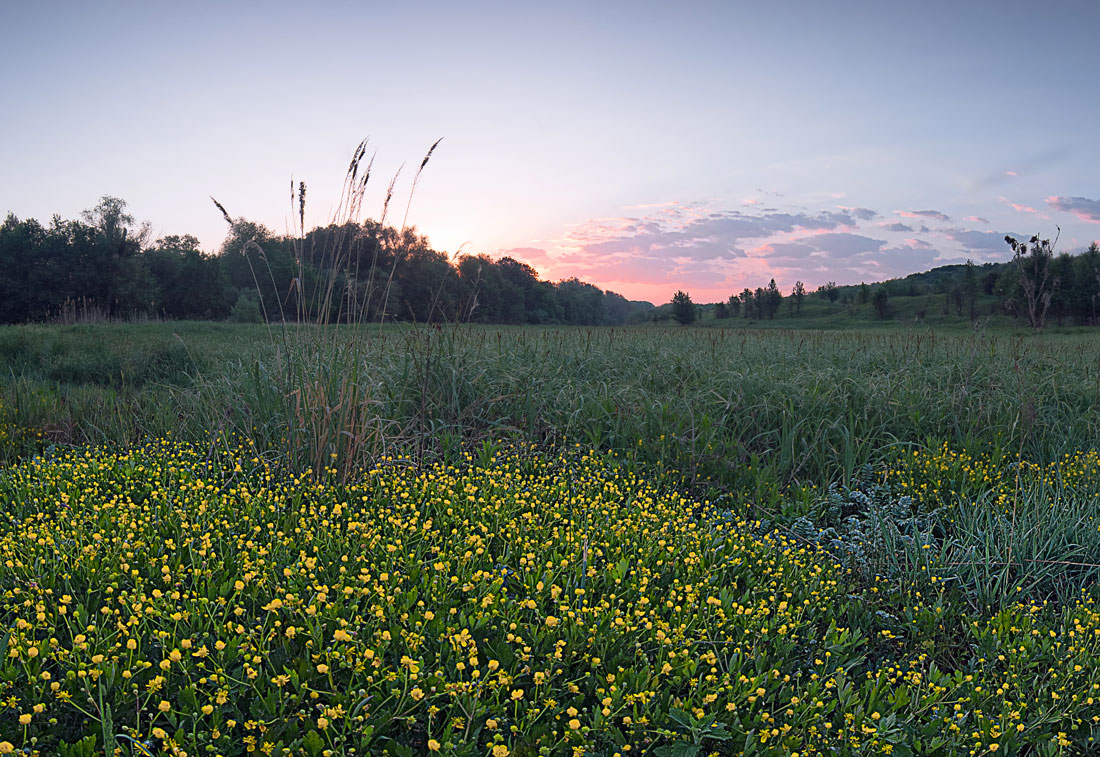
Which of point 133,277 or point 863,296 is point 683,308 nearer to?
point 863,296

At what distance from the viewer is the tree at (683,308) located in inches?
2203

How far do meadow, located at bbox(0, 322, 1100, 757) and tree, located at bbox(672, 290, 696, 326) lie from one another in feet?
165

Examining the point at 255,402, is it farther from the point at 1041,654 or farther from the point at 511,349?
the point at 1041,654

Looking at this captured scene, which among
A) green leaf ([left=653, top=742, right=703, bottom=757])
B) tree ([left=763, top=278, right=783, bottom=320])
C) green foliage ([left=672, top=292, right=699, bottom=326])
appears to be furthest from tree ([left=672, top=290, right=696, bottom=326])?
green leaf ([left=653, top=742, right=703, bottom=757])

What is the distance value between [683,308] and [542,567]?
5463 centimetres

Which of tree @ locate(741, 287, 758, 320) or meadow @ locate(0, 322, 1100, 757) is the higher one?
tree @ locate(741, 287, 758, 320)

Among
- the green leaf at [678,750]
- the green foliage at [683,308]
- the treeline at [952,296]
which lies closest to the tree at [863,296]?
the treeline at [952,296]

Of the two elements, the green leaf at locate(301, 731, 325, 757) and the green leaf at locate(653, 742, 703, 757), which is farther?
the green leaf at locate(653, 742, 703, 757)

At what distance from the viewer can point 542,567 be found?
291cm

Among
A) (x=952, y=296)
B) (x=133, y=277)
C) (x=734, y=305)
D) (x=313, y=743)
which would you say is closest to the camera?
(x=313, y=743)

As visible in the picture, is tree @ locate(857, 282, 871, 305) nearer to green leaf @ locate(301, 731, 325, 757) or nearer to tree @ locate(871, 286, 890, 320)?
tree @ locate(871, 286, 890, 320)

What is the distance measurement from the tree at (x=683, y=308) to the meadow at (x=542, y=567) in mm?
50378

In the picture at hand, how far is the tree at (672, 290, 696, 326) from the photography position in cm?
5596

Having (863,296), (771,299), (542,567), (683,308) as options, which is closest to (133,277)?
(683,308)
